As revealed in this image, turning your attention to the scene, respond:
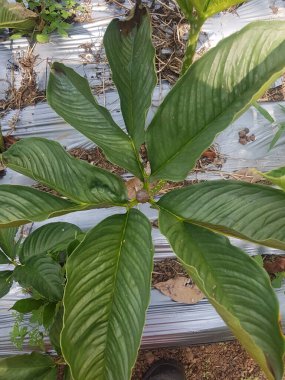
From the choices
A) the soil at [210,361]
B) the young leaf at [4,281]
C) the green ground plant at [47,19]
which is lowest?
the soil at [210,361]

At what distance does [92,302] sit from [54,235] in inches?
19.9

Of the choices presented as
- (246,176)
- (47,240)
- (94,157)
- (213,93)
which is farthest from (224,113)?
(94,157)

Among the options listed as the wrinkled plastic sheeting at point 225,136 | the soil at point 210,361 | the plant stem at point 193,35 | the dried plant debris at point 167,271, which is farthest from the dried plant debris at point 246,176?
the soil at point 210,361

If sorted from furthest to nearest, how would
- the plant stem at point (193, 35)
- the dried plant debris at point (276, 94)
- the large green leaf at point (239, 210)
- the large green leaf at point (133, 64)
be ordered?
the dried plant debris at point (276, 94)
the plant stem at point (193, 35)
the large green leaf at point (133, 64)
the large green leaf at point (239, 210)

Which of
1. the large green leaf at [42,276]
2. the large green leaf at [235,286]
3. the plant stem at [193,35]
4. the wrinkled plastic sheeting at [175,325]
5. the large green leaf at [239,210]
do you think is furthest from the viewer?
the wrinkled plastic sheeting at [175,325]

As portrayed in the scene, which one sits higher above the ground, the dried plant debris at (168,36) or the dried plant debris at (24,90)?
the dried plant debris at (168,36)

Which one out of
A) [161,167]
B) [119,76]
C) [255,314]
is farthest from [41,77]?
[255,314]

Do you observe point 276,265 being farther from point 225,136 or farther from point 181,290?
point 225,136

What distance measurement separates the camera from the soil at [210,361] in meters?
1.97

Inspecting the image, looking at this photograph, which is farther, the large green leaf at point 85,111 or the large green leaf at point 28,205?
the large green leaf at point 85,111

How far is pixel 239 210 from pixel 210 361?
3.88 feet

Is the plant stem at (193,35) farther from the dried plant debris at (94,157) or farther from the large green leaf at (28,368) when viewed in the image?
the large green leaf at (28,368)

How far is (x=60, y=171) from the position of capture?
122 cm

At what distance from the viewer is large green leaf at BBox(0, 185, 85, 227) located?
109 centimetres
